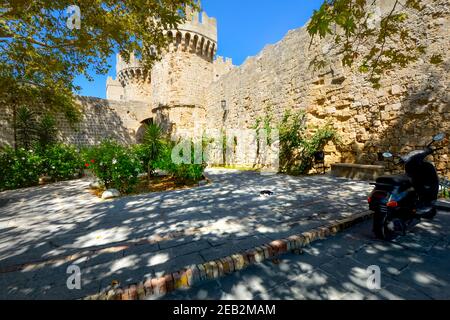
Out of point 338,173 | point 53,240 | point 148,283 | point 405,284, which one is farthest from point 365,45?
point 53,240

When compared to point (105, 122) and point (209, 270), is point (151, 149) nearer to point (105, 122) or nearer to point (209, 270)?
point (209, 270)

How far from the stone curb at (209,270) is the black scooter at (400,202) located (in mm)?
636

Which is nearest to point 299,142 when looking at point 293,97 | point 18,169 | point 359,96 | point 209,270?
point 359,96

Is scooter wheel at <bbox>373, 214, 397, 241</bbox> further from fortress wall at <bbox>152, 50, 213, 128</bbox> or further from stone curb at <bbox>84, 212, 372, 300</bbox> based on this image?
fortress wall at <bbox>152, 50, 213, 128</bbox>

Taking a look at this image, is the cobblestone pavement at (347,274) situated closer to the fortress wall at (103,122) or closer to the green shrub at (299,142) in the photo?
the green shrub at (299,142)

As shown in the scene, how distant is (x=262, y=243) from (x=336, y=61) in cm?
830

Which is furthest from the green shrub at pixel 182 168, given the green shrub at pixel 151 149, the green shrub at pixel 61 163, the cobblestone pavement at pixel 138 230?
the green shrub at pixel 61 163

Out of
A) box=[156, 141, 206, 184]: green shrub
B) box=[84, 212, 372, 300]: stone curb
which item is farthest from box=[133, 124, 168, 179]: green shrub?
box=[84, 212, 372, 300]: stone curb

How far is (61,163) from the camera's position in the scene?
9125mm

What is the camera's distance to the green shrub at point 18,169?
762cm

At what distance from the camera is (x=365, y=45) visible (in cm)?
700

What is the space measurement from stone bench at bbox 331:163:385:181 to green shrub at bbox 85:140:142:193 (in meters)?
6.64

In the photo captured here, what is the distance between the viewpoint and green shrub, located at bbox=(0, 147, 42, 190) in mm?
7625

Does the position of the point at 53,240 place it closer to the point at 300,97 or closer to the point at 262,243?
the point at 262,243
